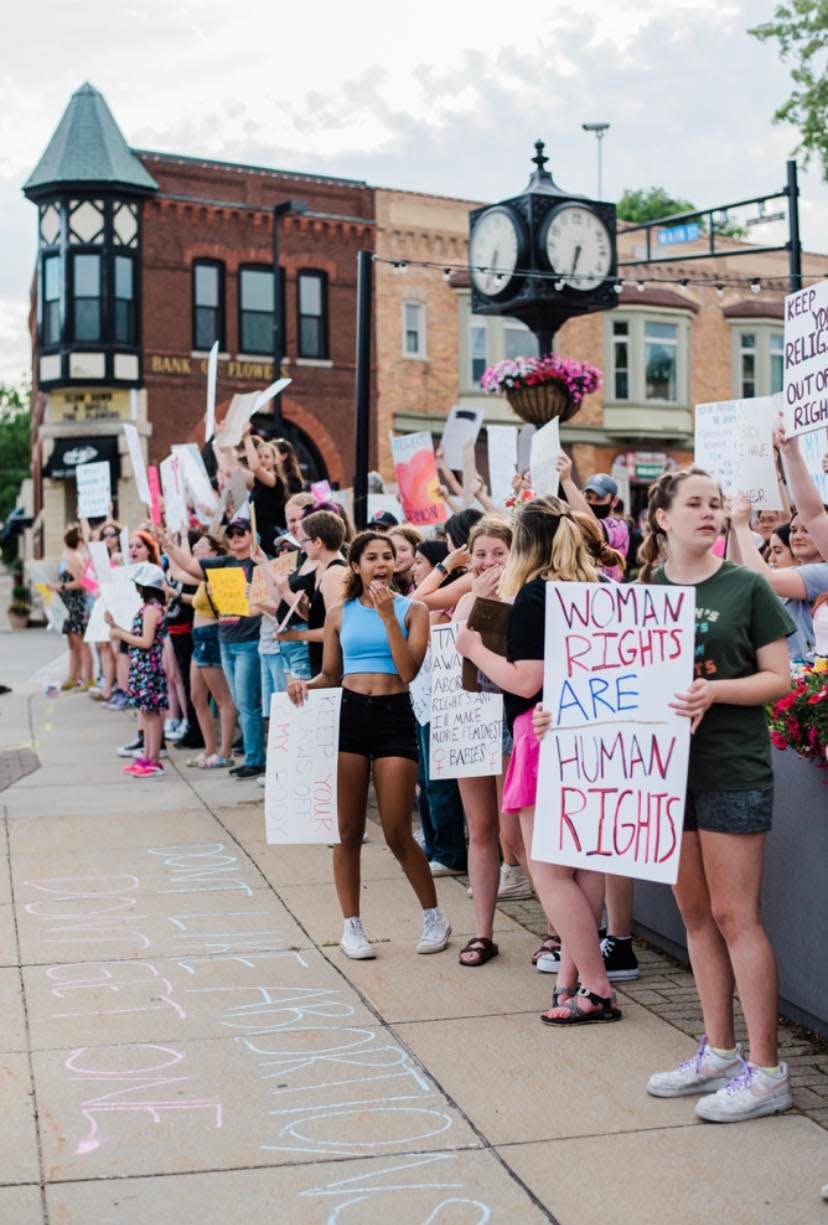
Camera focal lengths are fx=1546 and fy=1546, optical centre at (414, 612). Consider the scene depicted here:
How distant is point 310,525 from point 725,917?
422cm

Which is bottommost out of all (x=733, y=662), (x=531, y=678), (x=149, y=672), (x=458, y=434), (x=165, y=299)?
(x=149, y=672)

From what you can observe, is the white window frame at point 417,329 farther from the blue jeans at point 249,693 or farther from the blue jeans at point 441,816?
the blue jeans at point 441,816

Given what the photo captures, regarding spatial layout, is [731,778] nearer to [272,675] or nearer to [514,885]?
[514,885]

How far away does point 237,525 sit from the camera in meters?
11.1

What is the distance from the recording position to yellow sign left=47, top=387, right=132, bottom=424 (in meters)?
35.2

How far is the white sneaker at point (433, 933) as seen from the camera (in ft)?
21.9

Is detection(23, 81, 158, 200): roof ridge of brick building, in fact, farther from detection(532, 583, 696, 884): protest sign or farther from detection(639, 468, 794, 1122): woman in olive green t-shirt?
detection(639, 468, 794, 1122): woman in olive green t-shirt

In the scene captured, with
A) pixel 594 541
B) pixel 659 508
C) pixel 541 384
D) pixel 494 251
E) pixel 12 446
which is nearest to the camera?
pixel 659 508

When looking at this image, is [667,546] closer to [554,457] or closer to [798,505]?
[798,505]

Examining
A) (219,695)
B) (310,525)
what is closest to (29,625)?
(219,695)

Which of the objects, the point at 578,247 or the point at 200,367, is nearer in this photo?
the point at 578,247

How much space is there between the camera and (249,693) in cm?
1138

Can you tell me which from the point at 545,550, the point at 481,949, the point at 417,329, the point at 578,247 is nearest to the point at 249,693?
the point at 578,247

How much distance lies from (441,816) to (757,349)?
36.0 meters
